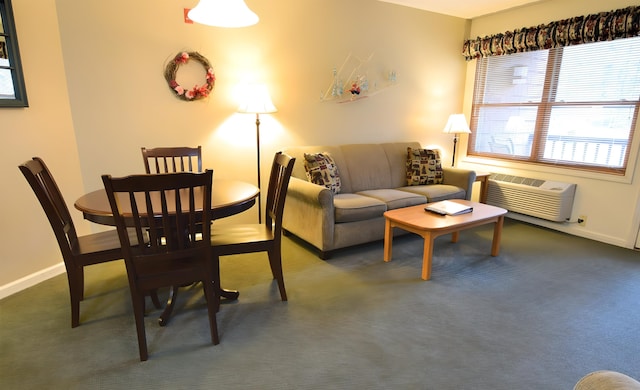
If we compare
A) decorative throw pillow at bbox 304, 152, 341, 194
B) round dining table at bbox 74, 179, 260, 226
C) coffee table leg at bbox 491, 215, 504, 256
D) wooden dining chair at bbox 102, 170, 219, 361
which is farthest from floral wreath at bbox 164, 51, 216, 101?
coffee table leg at bbox 491, 215, 504, 256

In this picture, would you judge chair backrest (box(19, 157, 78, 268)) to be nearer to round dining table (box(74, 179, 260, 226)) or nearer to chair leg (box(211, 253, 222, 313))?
Answer: round dining table (box(74, 179, 260, 226))

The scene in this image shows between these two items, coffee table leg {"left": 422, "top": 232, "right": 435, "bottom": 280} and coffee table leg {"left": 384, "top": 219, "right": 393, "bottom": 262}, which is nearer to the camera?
coffee table leg {"left": 422, "top": 232, "right": 435, "bottom": 280}

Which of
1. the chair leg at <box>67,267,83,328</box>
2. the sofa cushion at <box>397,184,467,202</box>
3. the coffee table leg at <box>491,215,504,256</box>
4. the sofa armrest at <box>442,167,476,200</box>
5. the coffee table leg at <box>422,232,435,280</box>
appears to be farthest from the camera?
the sofa armrest at <box>442,167,476,200</box>

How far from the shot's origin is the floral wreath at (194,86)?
297cm

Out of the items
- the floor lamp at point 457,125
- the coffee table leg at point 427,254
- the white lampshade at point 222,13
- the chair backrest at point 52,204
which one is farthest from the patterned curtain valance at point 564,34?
the chair backrest at point 52,204

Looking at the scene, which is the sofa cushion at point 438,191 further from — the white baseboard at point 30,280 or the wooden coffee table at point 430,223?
the white baseboard at point 30,280

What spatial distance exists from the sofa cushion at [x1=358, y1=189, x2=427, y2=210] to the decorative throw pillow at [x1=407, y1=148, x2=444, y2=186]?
455 millimetres

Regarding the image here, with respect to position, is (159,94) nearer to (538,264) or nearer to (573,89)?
(538,264)

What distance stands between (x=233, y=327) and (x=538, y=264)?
255cm

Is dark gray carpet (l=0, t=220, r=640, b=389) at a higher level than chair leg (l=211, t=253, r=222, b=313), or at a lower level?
lower

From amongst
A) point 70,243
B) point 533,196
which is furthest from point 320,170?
point 533,196

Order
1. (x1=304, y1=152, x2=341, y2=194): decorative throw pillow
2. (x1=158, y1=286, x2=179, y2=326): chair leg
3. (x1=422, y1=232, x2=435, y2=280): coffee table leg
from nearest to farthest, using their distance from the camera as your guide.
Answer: (x1=158, y1=286, x2=179, y2=326): chair leg, (x1=422, y1=232, x2=435, y2=280): coffee table leg, (x1=304, y1=152, x2=341, y2=194): decorative throw pillow

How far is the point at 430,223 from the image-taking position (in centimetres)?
267

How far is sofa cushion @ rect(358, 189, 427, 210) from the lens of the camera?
329 centimetres
